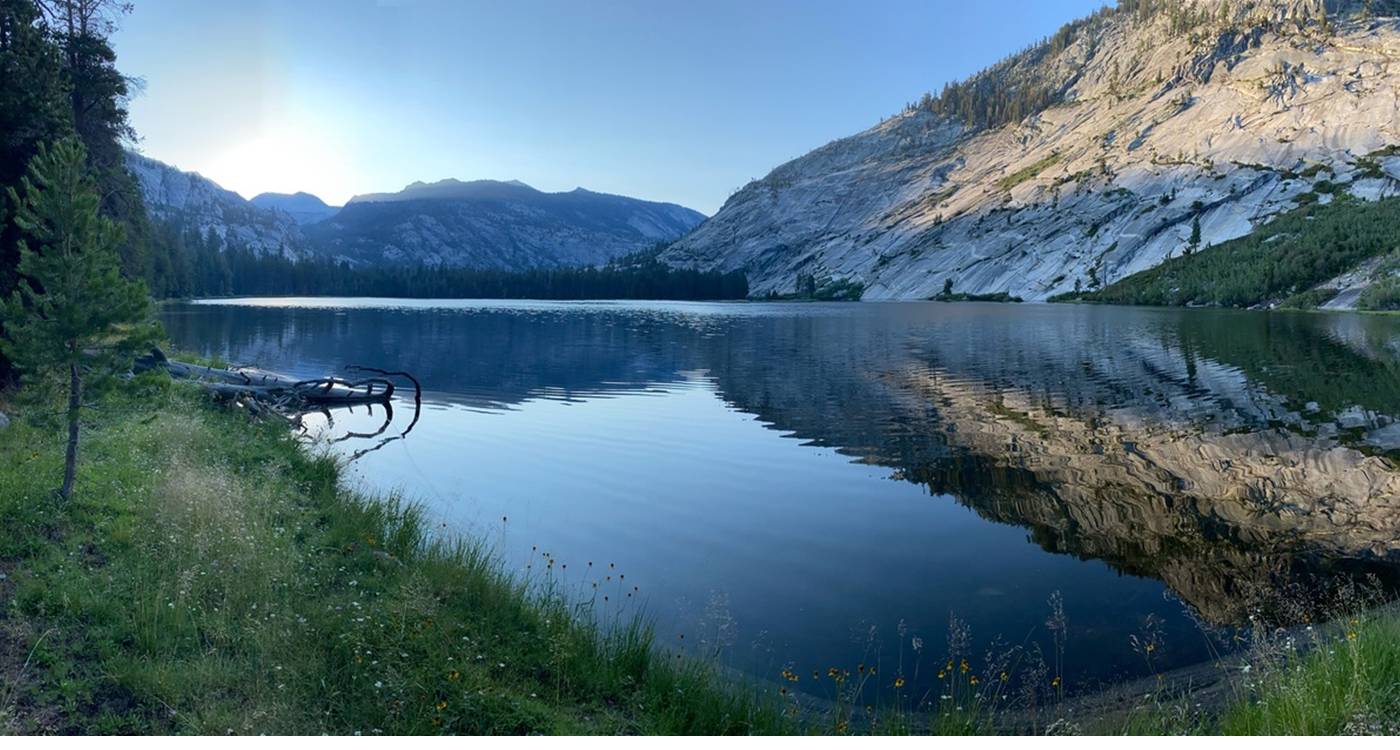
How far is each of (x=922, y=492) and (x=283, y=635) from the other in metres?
19.0

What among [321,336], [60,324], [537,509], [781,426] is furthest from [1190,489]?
[321,336]

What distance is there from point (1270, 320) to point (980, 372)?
6590cm

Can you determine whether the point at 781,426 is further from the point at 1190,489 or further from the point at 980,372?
the point at 980,372

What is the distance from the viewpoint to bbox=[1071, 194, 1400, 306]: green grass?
419 ft

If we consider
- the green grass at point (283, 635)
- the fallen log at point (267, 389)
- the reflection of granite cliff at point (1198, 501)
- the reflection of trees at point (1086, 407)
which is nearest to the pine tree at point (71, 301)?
the green grass at point (283, 635)

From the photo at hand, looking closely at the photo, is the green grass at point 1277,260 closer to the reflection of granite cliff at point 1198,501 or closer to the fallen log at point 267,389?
the reflection of granite cliff at point 1198,501

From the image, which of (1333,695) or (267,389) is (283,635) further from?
(267,389)

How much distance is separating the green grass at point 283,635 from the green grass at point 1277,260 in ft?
496

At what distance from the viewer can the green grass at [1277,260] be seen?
12781 centimetres

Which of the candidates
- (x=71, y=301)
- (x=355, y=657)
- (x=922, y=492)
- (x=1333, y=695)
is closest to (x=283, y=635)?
(x=355, y=657)

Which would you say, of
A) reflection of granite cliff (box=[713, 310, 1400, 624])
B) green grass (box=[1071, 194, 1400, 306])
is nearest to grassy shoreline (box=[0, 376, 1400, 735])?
reflection of granite cliff (box=[713, 310, 1400, 624])

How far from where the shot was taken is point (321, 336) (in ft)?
297

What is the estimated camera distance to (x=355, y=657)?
10.4 meters

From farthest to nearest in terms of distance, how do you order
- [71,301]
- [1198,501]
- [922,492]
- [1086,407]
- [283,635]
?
[1086,407] < [922,492] < [1198,501] < [71,301] < [283,635]
